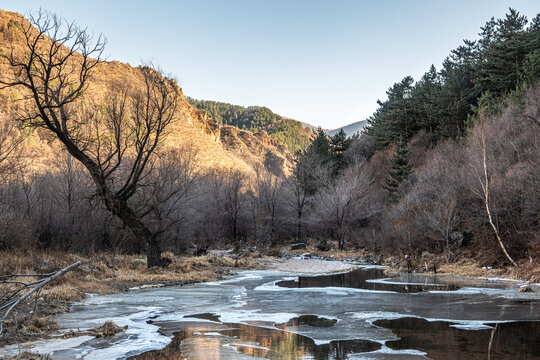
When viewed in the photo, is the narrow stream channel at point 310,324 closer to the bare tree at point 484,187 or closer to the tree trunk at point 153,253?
the tree trunk at point 153,253

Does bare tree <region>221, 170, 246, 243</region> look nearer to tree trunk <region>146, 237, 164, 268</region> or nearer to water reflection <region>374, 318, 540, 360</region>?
tree trunk <region>146, 237, 164, 268</region>

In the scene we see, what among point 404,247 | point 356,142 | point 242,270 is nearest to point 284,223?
point 356,142

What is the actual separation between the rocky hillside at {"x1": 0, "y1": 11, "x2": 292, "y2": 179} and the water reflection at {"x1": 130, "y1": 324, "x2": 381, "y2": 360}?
12.2m

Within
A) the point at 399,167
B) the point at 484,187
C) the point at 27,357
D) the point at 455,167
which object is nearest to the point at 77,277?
the point at 27,357

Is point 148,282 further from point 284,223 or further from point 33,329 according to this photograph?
point 284,223

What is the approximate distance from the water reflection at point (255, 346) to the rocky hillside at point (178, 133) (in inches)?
480

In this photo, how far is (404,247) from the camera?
34.2 m

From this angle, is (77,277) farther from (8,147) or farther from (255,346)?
(8,147)

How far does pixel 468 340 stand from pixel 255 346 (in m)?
4.29

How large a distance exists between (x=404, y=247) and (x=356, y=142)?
40.0 m

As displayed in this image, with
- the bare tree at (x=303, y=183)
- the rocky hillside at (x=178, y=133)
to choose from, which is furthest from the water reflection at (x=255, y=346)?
the bare tree at (x=303, y=183)

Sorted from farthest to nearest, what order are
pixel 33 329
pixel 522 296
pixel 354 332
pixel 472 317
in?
pixel 522 296 → pixel 472 317 → pixel 354 332 → pixel 33 329

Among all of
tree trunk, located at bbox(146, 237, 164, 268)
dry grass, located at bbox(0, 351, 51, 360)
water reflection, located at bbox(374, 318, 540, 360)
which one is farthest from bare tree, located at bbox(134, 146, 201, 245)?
water reflection, located at bbox(374, 318, 540, 360)

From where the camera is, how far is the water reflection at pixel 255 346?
23.8 ft
